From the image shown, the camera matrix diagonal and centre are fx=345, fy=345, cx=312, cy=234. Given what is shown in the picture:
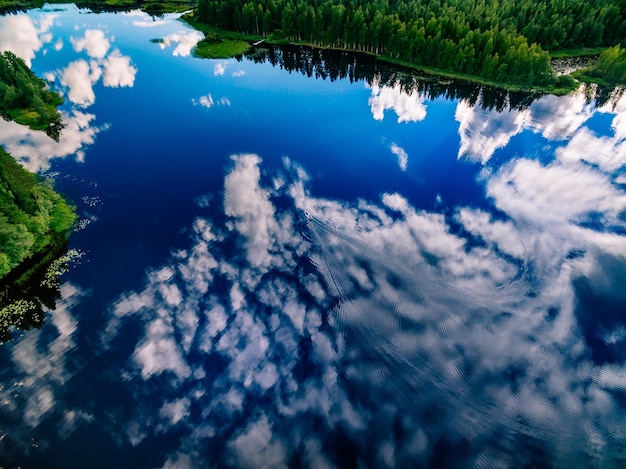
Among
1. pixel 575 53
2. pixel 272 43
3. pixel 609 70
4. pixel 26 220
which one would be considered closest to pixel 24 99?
pixel 26 220

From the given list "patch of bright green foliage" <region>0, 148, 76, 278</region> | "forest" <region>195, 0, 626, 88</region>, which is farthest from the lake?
"forest" <region>195, 0, 626, 88</region>

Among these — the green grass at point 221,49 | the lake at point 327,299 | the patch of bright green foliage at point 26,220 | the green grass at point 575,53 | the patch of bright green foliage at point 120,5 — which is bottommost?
the lake at point 327,299

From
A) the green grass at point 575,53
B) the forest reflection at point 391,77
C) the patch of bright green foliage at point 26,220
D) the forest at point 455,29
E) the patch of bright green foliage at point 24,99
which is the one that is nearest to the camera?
the patch of bright green foliage at point 26,220

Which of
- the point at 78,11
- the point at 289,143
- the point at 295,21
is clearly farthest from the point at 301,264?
the point at 78,11

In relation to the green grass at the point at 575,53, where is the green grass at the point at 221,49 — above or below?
above

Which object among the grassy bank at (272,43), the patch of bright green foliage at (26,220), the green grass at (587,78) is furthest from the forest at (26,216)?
the green grass at (587,78)

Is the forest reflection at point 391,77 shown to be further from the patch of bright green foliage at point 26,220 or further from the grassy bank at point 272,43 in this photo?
the patch of bright green foliage at point 26,220
